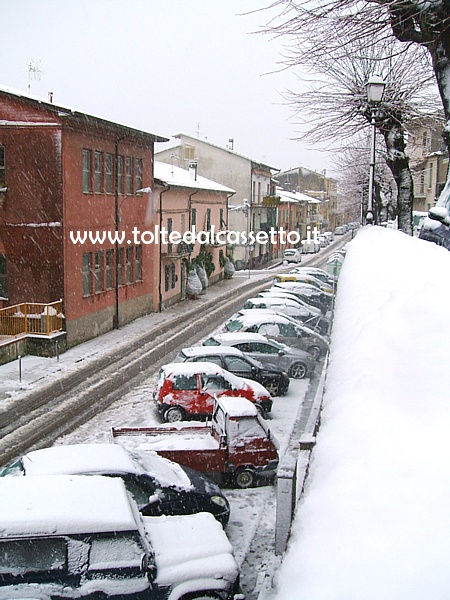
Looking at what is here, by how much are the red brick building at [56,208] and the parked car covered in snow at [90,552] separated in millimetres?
15517

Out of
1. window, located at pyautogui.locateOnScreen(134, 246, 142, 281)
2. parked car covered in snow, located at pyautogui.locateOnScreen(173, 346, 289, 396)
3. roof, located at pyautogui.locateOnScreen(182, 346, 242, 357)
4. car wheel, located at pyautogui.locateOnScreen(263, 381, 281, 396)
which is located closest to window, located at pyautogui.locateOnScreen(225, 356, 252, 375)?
parked car covered in snow, located at pyautogui.locateOnScreen(173, 346, 289, 396)

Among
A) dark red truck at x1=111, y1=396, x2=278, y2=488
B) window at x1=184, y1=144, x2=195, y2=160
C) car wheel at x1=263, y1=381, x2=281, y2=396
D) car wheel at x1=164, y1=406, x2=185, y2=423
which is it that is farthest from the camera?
window at x1=184, y1=144, x2=195, y2=160

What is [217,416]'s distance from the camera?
36.8 feet

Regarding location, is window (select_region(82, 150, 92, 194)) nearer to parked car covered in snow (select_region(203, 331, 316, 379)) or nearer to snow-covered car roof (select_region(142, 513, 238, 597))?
parked car covered in snow (select_region(203, 331, 316, 379))

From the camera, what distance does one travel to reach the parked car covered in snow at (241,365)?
15430 millimetres

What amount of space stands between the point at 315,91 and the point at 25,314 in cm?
1096

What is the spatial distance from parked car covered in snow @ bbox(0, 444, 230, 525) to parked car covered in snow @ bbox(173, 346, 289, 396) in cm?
636

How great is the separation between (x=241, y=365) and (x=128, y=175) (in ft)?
45.2

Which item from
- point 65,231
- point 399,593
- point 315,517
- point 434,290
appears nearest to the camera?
point 399,593

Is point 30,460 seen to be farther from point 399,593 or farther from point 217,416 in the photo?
point 399,593

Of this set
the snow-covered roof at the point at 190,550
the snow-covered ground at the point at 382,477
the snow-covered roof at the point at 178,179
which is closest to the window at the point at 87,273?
the snow-covered roof at the point at 178,179

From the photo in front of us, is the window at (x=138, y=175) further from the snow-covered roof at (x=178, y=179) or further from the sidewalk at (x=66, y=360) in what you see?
the sidewalk at (x=66, y=360)

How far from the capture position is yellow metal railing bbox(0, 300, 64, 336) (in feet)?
65.3

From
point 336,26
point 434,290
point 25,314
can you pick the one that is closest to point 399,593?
point 434,290
